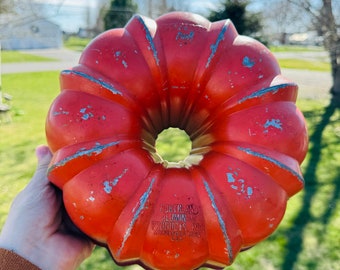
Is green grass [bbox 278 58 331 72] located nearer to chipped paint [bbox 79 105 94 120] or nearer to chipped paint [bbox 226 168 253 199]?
chipped paint [bbox 226 168 253 199]

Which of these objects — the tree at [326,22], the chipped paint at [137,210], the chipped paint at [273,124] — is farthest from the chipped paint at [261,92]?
the tree at [326,22]

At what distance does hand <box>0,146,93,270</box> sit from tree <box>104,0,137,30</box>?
2128 cm

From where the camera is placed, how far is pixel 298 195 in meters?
5.00

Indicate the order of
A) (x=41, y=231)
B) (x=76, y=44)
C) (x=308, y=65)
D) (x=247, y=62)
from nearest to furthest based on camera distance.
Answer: (x=247, y=62)
(x=41, y=231)
(x=308, y=65)
(x=76, y=44)

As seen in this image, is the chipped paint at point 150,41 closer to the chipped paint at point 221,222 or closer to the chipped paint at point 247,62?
the chipped paint at point 247,62

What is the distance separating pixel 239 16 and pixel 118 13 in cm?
1226

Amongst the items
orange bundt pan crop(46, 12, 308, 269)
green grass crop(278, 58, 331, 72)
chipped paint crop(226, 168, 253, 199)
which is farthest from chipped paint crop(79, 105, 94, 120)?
green grass crop(278, 58, 331, 72)

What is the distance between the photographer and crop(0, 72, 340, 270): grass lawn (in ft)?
12.3

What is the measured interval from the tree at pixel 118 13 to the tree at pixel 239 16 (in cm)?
1160

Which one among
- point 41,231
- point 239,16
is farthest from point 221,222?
point 239,16

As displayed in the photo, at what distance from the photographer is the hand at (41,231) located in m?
1.87

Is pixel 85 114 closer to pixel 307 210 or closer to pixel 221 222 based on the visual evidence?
pixel 221 222

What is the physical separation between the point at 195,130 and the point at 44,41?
3436cm

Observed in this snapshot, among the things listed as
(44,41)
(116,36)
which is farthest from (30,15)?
(44,41)
